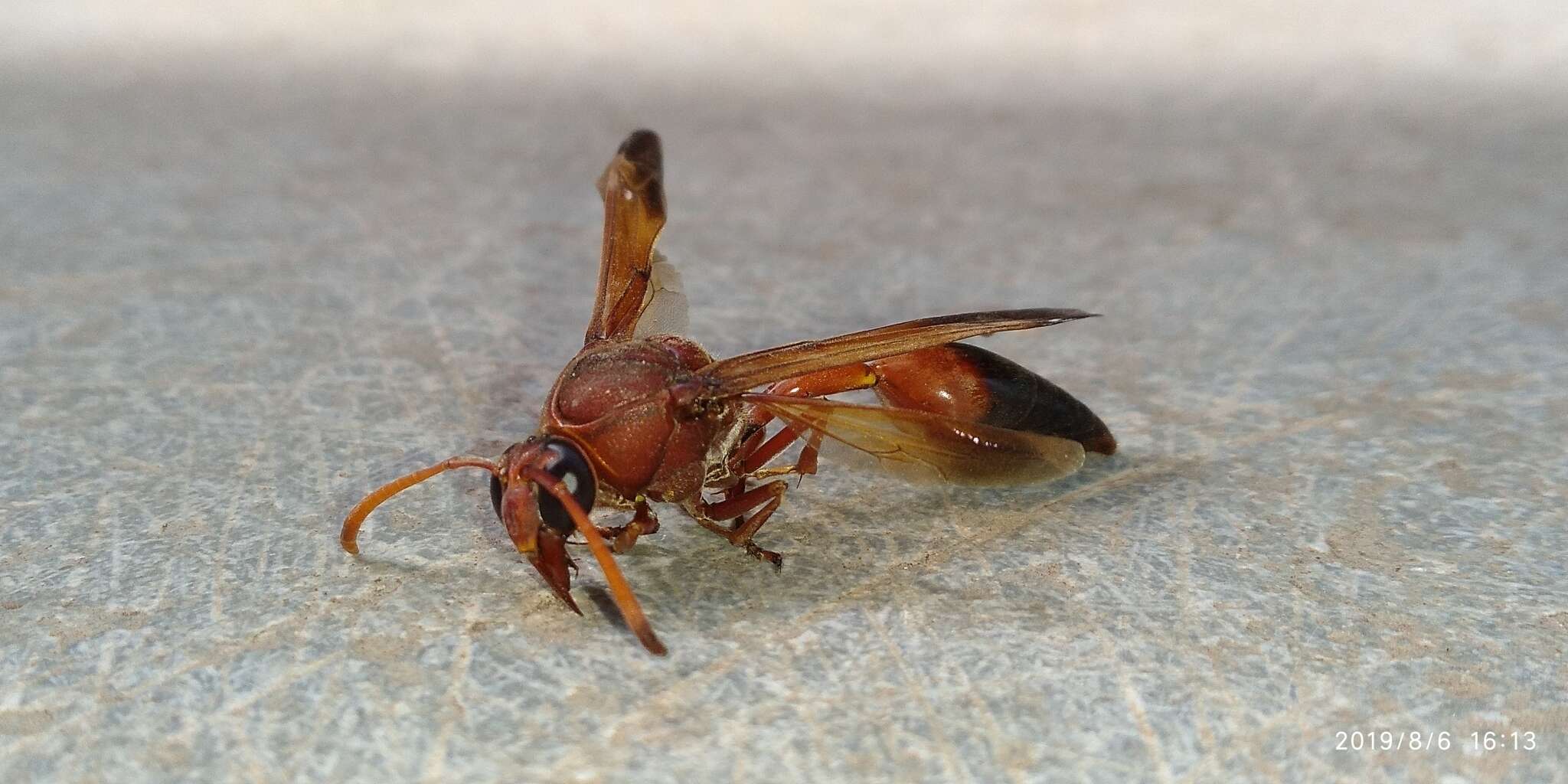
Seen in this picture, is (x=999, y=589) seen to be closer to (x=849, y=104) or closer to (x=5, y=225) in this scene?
(x=5, y=225)

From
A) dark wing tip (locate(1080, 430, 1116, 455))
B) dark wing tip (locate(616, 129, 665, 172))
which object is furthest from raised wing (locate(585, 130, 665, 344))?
dark wing tip (locate(1080, 430, 1116, 455))

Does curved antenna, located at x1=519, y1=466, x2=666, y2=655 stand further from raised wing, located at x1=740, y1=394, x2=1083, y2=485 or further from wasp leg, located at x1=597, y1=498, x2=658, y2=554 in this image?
raised wing, located at x1=740, y1=394, x2=1083, y2=485

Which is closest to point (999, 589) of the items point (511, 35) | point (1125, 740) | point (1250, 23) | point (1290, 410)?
point (1125, 740)

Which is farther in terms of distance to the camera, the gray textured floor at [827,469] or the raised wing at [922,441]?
the raised wing at [922,441]

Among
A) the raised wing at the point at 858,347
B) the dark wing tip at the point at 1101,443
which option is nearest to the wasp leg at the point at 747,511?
the raised wing at the point at 858,347

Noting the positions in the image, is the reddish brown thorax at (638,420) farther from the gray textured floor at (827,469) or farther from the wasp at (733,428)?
the gray textured floor at (827,469)

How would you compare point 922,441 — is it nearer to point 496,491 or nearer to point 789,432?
point 789,432
